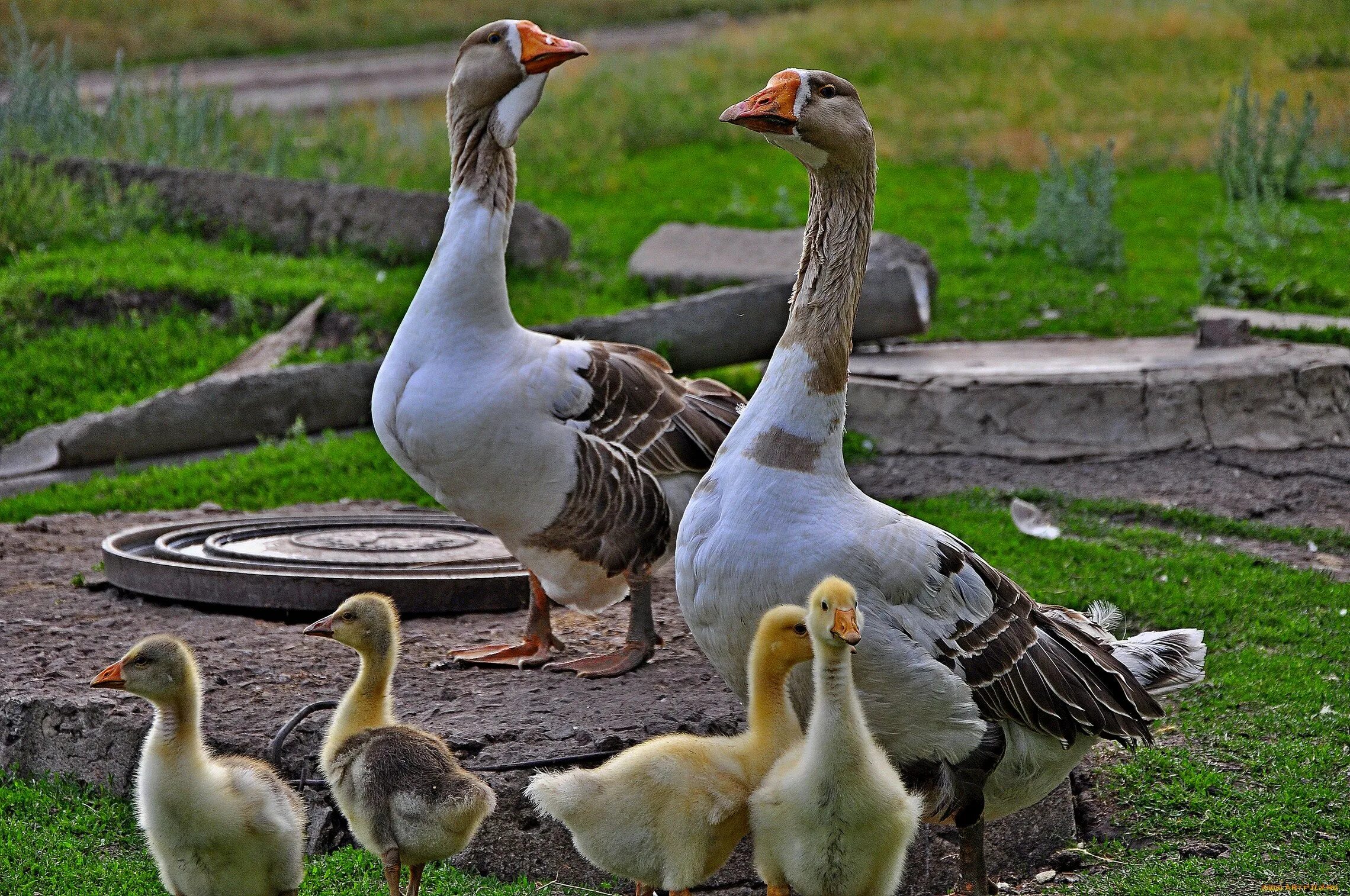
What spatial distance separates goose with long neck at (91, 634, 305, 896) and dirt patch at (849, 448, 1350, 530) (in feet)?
16.6

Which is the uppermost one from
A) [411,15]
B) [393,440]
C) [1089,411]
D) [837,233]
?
[411,15]

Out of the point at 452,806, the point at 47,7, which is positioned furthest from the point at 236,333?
the point at 47,7

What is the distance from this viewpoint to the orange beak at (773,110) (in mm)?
4223

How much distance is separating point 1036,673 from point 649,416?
6.79 ft

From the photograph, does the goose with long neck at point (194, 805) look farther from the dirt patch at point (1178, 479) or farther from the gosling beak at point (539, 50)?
the dirt patch at point (1178, 479)

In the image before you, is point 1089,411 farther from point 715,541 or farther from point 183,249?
point 183,249

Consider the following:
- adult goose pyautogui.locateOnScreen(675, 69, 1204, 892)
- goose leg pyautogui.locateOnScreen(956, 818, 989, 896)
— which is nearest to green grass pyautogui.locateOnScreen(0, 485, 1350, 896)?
goose leg pyautogui.locateOnScreen(956, 818, 989, 896)

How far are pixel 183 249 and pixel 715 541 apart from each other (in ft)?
29.8

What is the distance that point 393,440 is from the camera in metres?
5.42

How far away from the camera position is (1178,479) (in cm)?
851

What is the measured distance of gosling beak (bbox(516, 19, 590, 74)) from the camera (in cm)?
548

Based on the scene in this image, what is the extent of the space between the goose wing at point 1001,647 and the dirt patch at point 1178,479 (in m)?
3.96

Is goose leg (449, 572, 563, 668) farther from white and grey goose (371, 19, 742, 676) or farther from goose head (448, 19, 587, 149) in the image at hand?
goose head (448, 19, 587, 149)

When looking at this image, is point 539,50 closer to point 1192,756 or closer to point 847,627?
point 847,627
